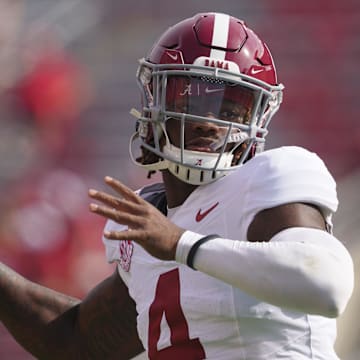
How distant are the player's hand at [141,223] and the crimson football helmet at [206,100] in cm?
33

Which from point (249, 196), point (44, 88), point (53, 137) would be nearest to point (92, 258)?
point (53, 137)

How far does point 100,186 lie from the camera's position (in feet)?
14.6

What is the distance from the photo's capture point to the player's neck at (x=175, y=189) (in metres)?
2.03

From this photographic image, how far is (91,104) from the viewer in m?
4.69

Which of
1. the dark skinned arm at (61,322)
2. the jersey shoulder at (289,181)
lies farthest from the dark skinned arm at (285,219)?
the dark skinned arm at (61,322)

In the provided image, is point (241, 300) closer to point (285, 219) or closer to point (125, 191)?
point (285, 219)

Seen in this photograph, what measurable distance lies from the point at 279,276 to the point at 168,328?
15.3 inches

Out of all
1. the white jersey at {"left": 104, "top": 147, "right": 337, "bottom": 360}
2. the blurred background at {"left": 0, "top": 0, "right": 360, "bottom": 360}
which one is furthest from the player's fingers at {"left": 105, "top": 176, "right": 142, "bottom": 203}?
the blurred background at {"left": 0, "top": 0, "right": 360, "bottom": 360}

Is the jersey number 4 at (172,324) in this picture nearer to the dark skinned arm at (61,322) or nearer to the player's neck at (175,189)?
the player's neck at (175,189)

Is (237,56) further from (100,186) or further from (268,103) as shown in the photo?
(100,186)

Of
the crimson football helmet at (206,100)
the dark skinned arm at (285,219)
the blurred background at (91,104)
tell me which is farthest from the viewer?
the blurred background at (91,104)

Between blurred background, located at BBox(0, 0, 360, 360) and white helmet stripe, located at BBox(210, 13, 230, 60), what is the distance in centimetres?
228

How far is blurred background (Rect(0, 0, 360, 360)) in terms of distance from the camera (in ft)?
14.5

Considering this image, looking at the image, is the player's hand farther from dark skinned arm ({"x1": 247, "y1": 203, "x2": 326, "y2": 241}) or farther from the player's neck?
the player's neck
